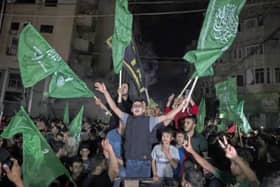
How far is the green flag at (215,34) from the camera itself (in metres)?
5.05

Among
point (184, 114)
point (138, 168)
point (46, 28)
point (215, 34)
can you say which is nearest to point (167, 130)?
point (138, 168)

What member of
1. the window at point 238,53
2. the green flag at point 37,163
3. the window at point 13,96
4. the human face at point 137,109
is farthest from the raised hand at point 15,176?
the window at point 238,53

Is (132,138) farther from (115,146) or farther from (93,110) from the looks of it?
(93,110)

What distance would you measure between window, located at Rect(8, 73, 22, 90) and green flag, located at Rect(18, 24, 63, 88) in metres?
22.2

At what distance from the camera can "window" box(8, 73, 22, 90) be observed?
27.1m

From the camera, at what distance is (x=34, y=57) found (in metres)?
6.04

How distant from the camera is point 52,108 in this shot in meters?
26.0

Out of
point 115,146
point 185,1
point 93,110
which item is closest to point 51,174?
point 115,146

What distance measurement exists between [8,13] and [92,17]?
7284 mm

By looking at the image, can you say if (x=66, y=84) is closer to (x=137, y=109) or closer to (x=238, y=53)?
(x=137, y=109)

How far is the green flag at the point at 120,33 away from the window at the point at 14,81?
23021mm

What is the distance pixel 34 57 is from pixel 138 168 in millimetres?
2886

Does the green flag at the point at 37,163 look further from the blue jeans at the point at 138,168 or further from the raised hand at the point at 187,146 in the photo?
the raised hand at the point at 187,146

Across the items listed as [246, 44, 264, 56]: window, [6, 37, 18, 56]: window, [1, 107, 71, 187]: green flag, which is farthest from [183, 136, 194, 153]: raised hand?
[246, 44, 264, 56]: window
